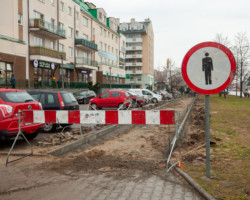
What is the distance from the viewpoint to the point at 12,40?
2856 centimetres

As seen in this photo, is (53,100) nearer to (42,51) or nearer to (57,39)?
(42,51)

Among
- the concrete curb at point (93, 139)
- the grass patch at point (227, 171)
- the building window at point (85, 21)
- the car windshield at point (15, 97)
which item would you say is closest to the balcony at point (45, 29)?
the building window at point (85, 21)

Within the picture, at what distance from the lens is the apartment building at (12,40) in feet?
89.8

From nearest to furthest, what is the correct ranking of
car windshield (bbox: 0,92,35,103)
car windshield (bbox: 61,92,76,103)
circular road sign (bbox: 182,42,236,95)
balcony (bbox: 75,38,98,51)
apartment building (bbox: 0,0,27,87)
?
circular road sign (bbox: 182,42,236,95) < car windshield (bbox: 0,92,35,103) < car windshield (bbox: 61,92,76,103) < apartment building (bbox: 0,0,27,87) < balcony (bbox: 75,38,98,51)

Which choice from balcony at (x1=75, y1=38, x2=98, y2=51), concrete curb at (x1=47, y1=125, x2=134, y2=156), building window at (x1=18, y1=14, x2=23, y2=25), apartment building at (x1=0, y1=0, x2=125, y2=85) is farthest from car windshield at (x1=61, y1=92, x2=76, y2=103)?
balcony at (x1=75, y1=38, x2=98, y2=51)

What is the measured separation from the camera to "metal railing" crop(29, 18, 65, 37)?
103ft

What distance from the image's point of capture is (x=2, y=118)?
6770 mm

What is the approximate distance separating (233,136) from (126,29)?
92349 mm

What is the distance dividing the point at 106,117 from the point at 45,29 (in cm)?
2910

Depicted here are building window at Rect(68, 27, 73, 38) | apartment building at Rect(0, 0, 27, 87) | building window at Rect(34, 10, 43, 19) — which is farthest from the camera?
building window at Rect(68, 27, 73, 38)

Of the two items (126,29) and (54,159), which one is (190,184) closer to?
(54,159)

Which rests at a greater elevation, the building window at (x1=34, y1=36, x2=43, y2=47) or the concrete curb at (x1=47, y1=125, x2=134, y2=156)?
the building window at (x1=34, y1=36, x2=43, y2=47)

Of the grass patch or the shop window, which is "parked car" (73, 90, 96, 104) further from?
the grass patch

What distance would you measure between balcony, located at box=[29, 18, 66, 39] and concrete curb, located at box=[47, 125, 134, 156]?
23918 millimetres
